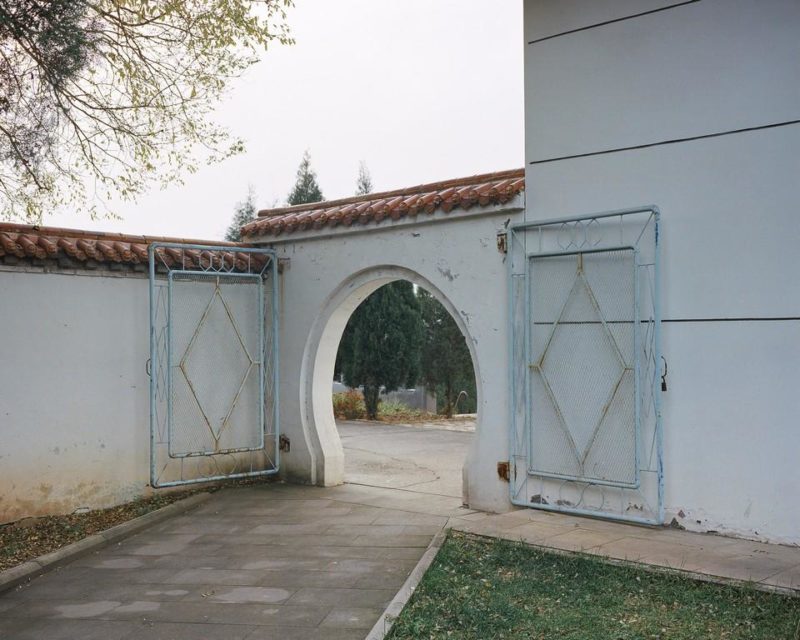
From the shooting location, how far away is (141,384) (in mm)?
8195

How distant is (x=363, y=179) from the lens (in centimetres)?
1833

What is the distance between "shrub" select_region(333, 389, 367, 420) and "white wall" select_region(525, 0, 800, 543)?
34.4 ft

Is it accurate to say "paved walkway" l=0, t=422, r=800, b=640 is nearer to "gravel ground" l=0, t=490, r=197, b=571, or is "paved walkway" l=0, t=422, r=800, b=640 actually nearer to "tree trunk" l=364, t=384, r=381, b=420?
"gravel ground" l=0, t=490, r=197, b=571

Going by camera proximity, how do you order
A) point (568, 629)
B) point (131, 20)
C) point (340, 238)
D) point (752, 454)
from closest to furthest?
point (568, 629) → point (752, 454) → point (131, 20) → point (340, 238)

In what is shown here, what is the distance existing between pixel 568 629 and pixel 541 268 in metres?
3.29

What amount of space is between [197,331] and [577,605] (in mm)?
5046

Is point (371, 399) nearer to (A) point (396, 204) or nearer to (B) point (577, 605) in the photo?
(A) point (396, 204)

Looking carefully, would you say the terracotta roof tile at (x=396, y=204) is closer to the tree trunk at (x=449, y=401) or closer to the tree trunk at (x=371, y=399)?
the tree trunk at (x=371, y=399)

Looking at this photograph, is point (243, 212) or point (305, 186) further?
point (243, 212)

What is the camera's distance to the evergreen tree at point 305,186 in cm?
1889

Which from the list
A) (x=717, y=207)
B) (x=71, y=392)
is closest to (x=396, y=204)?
(x=717, y=207)

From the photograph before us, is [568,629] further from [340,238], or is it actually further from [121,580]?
[340,238]

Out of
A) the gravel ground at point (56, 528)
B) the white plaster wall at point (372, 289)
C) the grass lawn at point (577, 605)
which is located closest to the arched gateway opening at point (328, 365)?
the white plaster wall at point (372, 289)

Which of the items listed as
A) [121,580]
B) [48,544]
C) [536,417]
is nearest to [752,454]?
[536,417]
